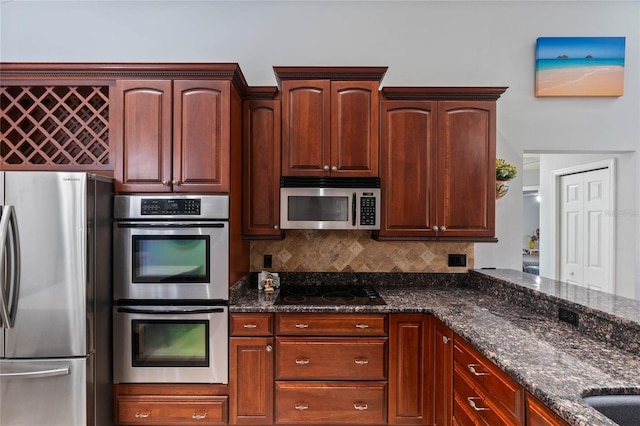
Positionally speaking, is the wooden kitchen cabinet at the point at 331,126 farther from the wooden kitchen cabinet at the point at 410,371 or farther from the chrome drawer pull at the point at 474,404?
the chrome drawer pull at the point at 474,404

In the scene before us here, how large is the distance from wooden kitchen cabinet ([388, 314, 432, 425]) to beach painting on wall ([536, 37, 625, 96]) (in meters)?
2.29

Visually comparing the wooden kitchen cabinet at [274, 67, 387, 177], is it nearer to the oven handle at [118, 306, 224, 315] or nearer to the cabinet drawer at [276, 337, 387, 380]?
the oven handle at [118, 306, 224, 315]

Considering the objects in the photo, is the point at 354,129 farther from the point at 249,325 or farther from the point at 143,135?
the point at 249,325

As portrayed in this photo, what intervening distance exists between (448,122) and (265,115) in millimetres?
1369

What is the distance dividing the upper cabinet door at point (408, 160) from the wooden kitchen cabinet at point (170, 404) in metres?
1.70

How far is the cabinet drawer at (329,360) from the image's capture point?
214 cm

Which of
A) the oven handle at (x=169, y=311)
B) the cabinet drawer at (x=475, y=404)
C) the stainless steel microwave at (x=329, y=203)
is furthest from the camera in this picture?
the stainless steel microwave at (x=329, y=203)

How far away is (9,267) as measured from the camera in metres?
1.82

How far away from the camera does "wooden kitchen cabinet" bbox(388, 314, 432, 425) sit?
2.13 m

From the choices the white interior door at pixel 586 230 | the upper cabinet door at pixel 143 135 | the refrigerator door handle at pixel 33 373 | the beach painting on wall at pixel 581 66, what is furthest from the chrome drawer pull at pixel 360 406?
the beach painting on wall at pixel 581 66

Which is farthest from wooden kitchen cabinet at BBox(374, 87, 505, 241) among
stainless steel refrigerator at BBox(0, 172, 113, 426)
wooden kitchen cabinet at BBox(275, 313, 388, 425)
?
stainless steel refrigerator at BBox(0, 172, 113, 426)

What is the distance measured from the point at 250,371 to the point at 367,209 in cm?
134

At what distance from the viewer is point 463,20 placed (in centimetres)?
288

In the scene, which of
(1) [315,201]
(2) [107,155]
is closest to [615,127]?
(1) [315,201]
